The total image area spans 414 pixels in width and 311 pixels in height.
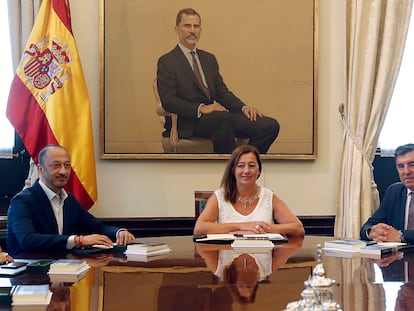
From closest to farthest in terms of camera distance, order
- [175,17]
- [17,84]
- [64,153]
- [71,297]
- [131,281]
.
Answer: [71,297] < [131,281] < [64,153] < [17,84] < [175,17]

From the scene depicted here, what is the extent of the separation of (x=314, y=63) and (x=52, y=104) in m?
2.18

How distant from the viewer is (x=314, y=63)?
4.93 metres

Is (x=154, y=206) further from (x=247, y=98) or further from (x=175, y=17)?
(x=175, y=17)

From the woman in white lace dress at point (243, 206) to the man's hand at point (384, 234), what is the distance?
51 cm

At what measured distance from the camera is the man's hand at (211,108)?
4781mm

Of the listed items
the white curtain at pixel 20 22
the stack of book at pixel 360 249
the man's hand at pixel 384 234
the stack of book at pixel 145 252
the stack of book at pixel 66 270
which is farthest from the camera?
the white curtain at pixel 20 22

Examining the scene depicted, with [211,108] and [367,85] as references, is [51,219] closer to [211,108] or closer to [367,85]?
[211,108]

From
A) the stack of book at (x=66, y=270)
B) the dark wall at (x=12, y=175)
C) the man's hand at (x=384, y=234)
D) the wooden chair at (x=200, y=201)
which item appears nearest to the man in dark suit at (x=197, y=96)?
the wooden chair at (x=200, y=201)

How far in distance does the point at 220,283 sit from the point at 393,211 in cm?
185

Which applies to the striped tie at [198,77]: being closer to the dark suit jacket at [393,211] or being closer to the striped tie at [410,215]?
the dark suit jacket at [393,211]

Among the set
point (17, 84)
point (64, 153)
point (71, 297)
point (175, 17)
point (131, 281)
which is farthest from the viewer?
point (175, 17)

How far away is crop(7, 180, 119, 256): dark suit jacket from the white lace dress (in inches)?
29.3

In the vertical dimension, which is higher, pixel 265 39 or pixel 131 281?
pixel 265 39

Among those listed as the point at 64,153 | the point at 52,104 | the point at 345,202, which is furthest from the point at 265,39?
the point at 64,153
